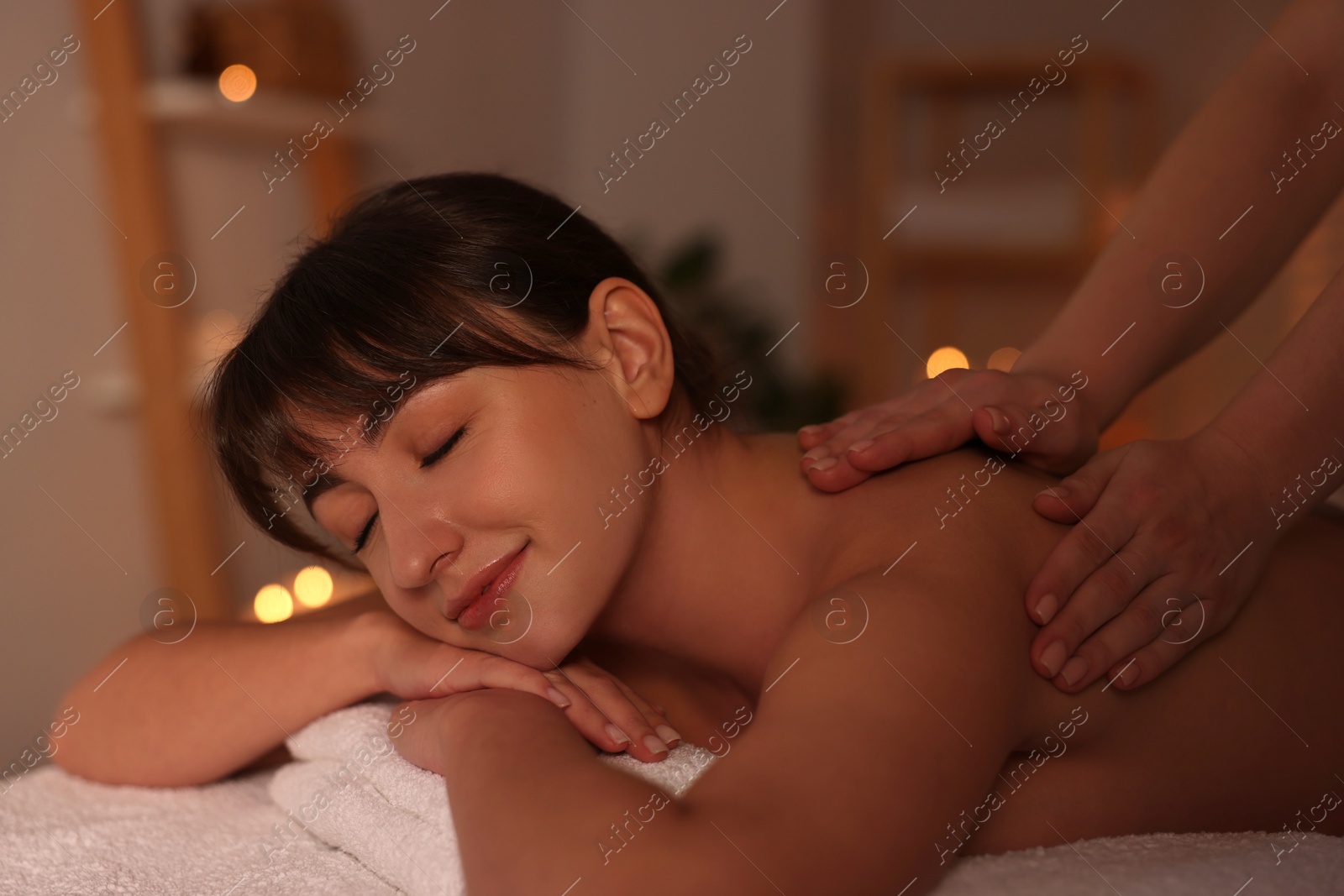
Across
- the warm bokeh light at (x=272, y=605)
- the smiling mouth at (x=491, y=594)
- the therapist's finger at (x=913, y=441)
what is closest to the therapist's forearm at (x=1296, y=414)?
the therapist's finger at (x=913, y=441)

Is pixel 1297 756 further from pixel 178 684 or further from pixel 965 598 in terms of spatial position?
pixel 178 684

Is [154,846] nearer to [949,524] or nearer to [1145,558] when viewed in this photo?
[949,524]

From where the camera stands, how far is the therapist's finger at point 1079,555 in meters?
0.83

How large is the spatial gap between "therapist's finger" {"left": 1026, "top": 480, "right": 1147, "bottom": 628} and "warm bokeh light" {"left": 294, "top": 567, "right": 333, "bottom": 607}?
188 centimetres

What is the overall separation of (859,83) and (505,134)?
1720mm

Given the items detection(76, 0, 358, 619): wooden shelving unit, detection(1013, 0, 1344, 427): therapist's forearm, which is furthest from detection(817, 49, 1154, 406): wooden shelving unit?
detection(1013, 0, 1344, 427): therapist's forearm

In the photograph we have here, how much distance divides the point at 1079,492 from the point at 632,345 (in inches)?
17.5

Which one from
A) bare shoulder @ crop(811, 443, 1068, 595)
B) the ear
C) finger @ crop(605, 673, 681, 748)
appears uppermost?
the ear

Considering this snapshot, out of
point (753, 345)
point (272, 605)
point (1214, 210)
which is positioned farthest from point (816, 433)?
point (753, 345)

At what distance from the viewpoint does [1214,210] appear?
1.17 meters

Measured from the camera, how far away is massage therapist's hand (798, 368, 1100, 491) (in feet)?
3.14

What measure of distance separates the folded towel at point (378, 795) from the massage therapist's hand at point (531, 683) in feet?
0.06

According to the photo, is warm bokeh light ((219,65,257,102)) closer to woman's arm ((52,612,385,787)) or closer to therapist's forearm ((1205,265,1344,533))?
woman's arm ((52,612,385,787))

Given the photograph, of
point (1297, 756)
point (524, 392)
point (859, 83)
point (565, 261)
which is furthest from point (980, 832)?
point (859, 83)
